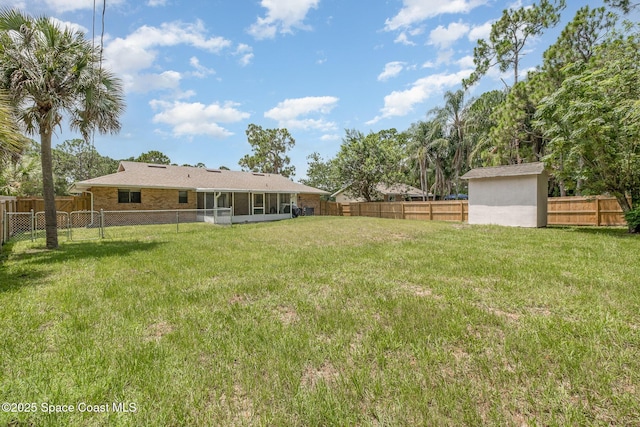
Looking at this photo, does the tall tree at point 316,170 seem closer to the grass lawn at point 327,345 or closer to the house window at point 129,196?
the house window at point 129,196

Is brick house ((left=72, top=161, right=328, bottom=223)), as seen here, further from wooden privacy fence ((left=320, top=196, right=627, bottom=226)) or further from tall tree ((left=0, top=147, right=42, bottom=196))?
wooden privacy fence ((left=320, top=196, right=627, bottom=226))

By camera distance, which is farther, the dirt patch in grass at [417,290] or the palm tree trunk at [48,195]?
the palm tree trunk at [48,195]

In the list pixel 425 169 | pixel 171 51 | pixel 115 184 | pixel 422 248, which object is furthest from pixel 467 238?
pixel 425 169

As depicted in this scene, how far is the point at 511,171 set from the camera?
48.7ft

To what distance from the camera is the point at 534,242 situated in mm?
9070

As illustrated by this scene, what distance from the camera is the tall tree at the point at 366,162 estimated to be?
25.5 metres

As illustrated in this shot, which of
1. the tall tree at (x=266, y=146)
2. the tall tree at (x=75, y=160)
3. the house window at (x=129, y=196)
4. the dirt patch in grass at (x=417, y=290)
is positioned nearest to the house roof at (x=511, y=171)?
the dirt patch in grass at (x=417, y=290)

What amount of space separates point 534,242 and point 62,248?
14952 mm

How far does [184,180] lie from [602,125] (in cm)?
2259

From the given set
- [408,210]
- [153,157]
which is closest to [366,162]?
[408,210]

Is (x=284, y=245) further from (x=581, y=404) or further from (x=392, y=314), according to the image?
(x=581, y=404)

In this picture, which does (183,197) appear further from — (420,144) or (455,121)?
(455,121)

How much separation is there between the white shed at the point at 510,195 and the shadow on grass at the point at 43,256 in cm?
1593

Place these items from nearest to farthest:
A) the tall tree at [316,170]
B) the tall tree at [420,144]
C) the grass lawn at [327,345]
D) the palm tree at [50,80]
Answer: the grass lawn at [327,345], the palm tree at [50,80], the tall tree at [420,144], the tall tree at [316,170]
